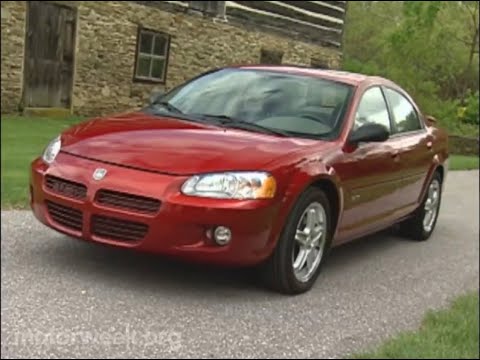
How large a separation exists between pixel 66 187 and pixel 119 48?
27.7ft

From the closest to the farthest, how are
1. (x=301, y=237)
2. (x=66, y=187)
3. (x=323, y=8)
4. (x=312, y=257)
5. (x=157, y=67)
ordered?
1. (x=66, y=187)
2. (x=301, y=237)
3. (x=312, y=257)
4. (x=323, y=8)
5. (x=157, y=67)

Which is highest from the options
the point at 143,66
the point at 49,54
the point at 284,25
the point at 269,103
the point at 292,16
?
the point at 292,16

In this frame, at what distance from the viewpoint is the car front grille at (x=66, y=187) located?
4016 mm

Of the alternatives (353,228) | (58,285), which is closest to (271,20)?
(353,228)

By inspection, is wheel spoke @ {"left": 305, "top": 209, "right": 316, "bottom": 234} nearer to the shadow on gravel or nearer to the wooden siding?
the shadow on gravel

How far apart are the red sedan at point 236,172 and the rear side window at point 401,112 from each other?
7.8 inches

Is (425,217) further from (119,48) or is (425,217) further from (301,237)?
(119,48)

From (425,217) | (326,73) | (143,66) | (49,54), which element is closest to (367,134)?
(326,73)

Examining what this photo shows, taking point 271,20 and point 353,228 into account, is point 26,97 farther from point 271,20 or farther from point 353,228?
point 353,228

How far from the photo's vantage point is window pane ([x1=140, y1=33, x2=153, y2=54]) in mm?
12203

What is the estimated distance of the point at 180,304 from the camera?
392 cm

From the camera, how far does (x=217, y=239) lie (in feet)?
12.9

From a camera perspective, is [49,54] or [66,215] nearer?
[66,215]

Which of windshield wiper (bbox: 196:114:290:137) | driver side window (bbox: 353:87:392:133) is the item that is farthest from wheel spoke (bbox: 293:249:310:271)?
driver side window (bbox: 353:87:392:133)
